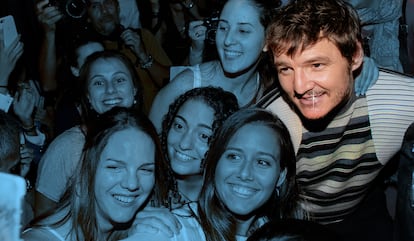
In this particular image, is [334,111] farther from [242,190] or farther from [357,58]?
[242,190]

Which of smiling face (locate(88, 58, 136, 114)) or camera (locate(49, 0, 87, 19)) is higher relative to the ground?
camera (locate(49, 0, 87, 19))

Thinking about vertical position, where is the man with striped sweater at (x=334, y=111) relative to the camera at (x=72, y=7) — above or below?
below

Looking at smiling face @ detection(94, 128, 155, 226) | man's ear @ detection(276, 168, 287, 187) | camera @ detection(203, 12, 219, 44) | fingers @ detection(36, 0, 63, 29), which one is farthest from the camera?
fingers @ detection(36, 0, 63, 29)

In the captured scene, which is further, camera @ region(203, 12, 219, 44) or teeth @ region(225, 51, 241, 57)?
camera @ region(203, 12, 219, 44)

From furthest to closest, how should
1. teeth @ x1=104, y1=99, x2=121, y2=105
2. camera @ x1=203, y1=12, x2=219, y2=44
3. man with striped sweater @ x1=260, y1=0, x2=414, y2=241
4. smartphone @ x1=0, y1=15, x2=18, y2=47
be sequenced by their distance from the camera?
smartphone @ x1=0, y1=15, x2=18, y2=47
camera @ x1=203, y1=12, x2=219, y2=44
teeth @ x1=104, y1=99, x2=121, y2=105
man with striped sweater @ x1=260, y1=0, x2=414, y2=241

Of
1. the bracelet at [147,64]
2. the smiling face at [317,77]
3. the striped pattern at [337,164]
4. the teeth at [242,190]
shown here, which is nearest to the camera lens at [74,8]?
the bracelet at [147,64]

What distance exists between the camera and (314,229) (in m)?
1.81

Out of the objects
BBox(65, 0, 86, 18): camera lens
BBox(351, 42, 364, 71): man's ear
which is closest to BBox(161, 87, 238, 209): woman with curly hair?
BBox(351, 42, 364, 71): man's ear

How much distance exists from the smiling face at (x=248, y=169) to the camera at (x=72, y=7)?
4.85 ft

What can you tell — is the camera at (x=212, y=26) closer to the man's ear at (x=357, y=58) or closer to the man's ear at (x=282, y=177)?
the man's ear at (x=357, y=58)

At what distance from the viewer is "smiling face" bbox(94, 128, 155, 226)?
216 cm

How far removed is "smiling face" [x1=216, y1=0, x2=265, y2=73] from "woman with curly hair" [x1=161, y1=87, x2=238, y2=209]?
34 cm

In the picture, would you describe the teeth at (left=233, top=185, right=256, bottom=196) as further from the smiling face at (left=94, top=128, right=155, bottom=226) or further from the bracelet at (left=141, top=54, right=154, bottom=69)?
the bracelet at (left=141, top=54, right=154, bottom=69)

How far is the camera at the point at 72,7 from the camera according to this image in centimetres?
337
